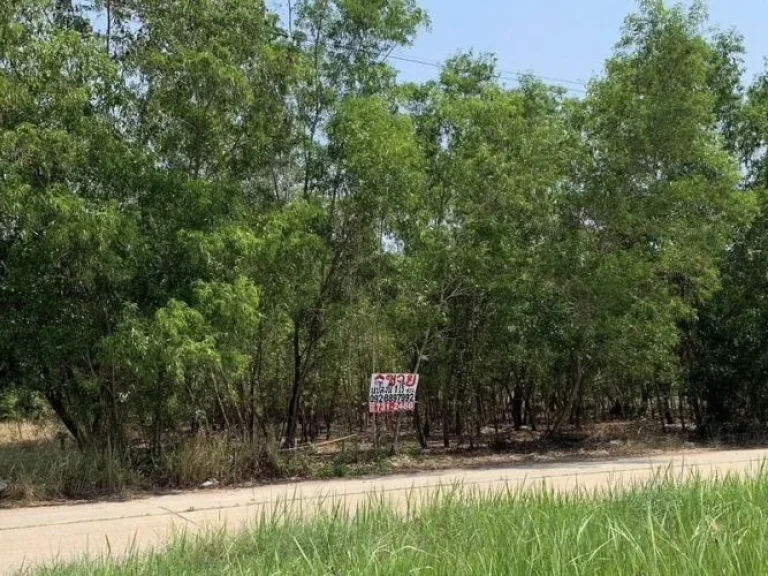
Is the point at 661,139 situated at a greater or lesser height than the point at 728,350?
greater

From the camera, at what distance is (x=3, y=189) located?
11.2 m

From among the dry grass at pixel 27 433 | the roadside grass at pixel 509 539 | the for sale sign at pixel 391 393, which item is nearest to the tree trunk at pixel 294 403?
the for sale sign at pixel 391 393

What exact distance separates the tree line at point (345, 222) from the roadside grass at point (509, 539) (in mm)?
6202

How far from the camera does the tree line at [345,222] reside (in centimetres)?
1234

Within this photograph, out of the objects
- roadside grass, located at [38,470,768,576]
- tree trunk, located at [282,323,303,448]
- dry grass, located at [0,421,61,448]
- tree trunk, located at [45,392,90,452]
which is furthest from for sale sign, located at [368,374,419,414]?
roadside grass, located at [38,470,768,576]

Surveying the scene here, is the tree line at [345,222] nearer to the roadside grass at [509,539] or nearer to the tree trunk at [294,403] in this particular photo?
the tree trunk at [294,403]

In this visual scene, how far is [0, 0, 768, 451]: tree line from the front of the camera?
12344 millimetres

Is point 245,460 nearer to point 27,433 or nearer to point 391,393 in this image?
point 391,393

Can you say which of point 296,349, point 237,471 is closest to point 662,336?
point 296,349

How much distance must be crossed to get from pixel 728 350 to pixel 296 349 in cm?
1130

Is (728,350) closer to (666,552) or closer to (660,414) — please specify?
(660,414)

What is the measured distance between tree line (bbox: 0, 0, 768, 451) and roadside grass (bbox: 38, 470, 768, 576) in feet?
20.3

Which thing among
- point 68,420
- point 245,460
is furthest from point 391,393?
point 68,420

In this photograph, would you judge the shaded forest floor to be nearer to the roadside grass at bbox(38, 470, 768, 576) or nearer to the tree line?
the tree line
